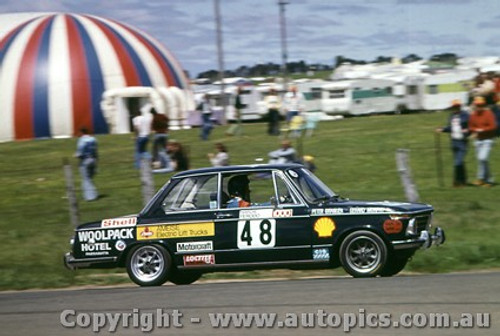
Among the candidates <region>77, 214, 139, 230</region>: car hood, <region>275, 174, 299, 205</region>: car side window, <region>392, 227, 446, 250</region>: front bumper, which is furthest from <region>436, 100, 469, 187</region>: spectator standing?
<region>77, 214, 139, 230</region>: car hood

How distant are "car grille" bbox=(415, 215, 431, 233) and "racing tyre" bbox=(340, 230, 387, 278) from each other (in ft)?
1.69

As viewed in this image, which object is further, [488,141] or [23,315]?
[488,141]

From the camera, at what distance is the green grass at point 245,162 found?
13.3 metres

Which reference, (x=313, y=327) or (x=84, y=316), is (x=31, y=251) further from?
(x=313, y=327)

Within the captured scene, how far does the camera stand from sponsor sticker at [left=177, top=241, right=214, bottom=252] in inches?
460

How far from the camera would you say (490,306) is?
799cm

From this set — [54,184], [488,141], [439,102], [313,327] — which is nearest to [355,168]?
[488,141]

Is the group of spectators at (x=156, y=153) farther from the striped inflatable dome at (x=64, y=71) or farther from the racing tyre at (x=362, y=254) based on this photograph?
the striped inflatable dome at (x=64, y=71)

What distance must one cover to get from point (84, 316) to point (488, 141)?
11753mm

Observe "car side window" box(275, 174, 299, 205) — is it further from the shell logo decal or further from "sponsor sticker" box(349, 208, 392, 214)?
"sponsor sticker" box(349, 208, 392, 214)

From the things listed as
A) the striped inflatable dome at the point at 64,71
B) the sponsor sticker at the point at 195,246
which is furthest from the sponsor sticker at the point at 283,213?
the striped inflatable dome at the point at 64,71

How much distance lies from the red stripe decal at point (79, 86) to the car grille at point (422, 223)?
34.2 meters

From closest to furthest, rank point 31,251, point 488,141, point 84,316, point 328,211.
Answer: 1. point 84,316
2. point 328,211
3. point 31,251
4. point 488,141

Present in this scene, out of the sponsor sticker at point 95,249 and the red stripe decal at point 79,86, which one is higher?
the red stripe decal at point 79,86
